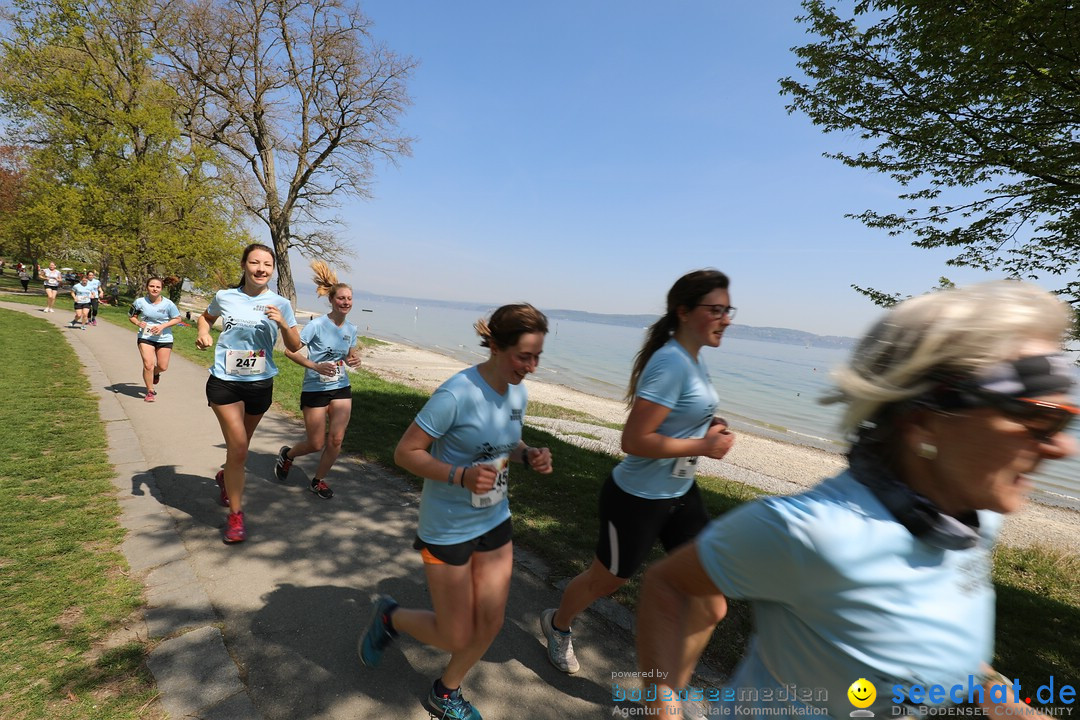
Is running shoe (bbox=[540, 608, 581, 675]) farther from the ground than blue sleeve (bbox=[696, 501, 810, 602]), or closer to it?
closer to it

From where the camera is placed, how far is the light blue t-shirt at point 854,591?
3.13 ft

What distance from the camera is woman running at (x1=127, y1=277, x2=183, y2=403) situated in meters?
7.64

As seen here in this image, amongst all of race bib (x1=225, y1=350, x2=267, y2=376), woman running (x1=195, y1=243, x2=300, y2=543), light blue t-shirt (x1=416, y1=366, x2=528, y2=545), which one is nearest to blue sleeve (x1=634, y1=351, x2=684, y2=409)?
light blue t-shirt (x1=416, y1=366, x2=528, y2=545)

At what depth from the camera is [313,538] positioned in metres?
3.91

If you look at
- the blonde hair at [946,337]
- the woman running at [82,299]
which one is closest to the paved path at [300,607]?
the blonde hair at [946,337]

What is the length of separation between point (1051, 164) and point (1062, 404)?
18.2ft

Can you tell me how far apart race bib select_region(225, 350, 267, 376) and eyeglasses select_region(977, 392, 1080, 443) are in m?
4.24

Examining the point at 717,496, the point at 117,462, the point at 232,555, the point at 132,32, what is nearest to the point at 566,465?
the point at 717,496

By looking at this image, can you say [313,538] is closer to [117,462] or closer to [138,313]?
[117,462]

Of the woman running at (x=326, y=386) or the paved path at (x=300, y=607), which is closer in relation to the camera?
the paved path at (x=300, y=607)

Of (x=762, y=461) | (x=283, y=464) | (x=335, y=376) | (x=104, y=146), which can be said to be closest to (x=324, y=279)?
(x=335, y=376)

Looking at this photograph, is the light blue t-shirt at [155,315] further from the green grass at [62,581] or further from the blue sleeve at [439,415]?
the blue sleeve at [439,415]

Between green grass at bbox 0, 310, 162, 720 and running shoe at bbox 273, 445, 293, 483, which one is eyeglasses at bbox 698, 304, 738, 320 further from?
running shoe at bbox 273, 445, 293, 483

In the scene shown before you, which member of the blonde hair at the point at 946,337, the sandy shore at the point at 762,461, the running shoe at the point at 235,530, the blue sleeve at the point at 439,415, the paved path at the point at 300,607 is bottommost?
the sandy shore at the point at 762,461
